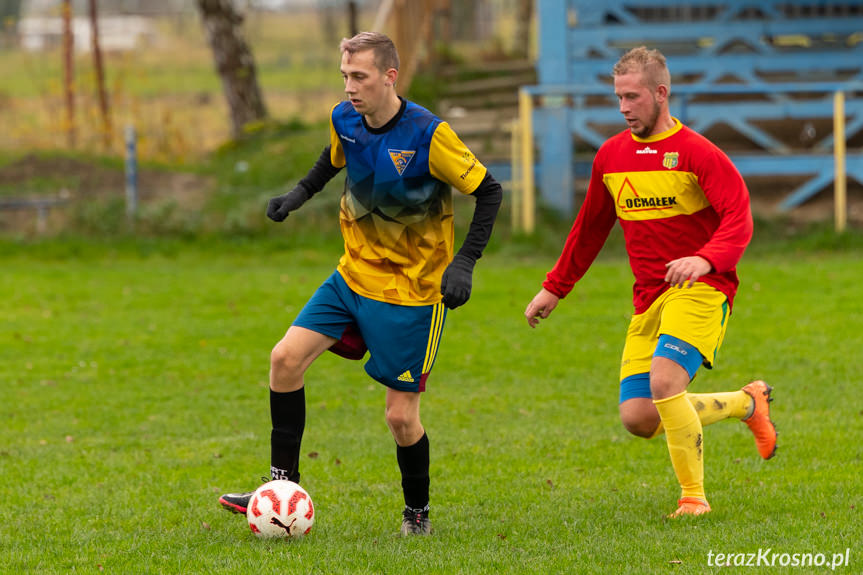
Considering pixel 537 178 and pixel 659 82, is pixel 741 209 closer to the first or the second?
pixel 659 82

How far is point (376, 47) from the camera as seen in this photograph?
16.4 ft

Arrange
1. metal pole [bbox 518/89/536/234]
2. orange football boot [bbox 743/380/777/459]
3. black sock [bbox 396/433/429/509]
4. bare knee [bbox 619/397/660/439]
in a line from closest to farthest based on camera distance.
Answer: black sock [bbox 396/433/429/509] < bare knee [bbox 619/397/660/439] < orange football boot [bbox 743/380/777/459] < metal pole [bbox 518/89/536/234]

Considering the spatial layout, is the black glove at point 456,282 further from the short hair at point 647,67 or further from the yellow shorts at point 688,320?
the short hair at point 647,67

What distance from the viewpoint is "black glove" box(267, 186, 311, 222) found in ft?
17.9

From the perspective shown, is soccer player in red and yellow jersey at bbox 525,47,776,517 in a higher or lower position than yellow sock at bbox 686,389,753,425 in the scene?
higher

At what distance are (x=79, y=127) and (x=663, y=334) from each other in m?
17.3

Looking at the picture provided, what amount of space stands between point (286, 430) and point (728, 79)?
50.4 ft

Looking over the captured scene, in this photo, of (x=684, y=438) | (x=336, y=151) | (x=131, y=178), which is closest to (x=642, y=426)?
(x=684, y=438)

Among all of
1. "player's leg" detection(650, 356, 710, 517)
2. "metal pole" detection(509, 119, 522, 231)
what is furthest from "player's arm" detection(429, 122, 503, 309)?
"metal pole" detection(509, 119, 522, 231)

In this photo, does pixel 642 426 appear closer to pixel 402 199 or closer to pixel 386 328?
pixel 386 328

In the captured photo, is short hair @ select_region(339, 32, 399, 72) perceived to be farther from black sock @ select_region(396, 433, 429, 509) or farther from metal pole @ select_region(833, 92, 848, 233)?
metal pole @ select_region(833, 92, 848, 233)

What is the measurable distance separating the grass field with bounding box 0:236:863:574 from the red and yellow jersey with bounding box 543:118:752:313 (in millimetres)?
1139

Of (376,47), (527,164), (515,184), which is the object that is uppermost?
(376,47)

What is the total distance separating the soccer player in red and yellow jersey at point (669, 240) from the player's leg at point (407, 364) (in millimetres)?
951
